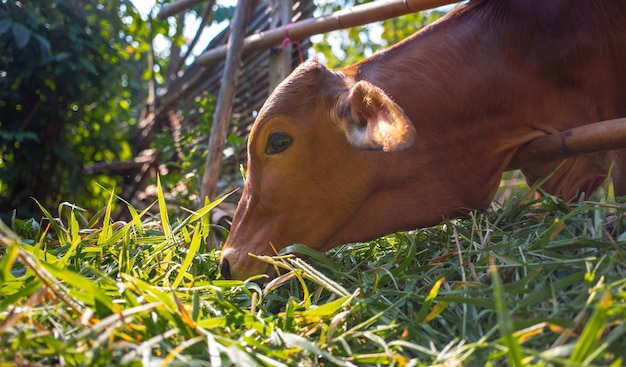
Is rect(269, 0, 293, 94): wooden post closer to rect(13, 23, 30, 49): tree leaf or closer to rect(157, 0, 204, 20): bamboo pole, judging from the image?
rect(157, 0, 204, 20): bamboo pole

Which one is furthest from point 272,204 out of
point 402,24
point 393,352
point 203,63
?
point 402,24

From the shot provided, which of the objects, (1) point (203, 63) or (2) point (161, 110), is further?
(2) point (161, 110)

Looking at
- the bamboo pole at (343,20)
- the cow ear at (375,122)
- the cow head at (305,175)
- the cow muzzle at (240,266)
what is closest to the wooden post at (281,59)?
the bamboo pole at (343,20)

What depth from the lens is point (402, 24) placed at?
9.18 m

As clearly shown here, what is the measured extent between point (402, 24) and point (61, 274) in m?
8.61

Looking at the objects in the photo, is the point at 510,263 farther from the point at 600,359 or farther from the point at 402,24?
the point at 402,24

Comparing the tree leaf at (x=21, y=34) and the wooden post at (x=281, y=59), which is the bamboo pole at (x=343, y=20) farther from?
the tree leaf at (x=21, y=34)

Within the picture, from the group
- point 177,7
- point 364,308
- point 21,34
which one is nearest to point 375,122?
point 364,308

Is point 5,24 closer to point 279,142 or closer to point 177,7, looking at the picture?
point 177,7

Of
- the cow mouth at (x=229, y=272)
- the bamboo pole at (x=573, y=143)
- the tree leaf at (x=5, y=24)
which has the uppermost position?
the tree leaf at (x=5, y=24)

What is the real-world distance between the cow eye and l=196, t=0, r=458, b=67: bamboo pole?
41.5 inches

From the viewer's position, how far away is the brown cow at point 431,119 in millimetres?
2045

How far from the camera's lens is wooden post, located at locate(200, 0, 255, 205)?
3400 mm

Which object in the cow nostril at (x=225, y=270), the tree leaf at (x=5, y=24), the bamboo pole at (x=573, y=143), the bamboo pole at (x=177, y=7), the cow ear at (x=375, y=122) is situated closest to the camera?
the cow ear at (x=375, y=122)
